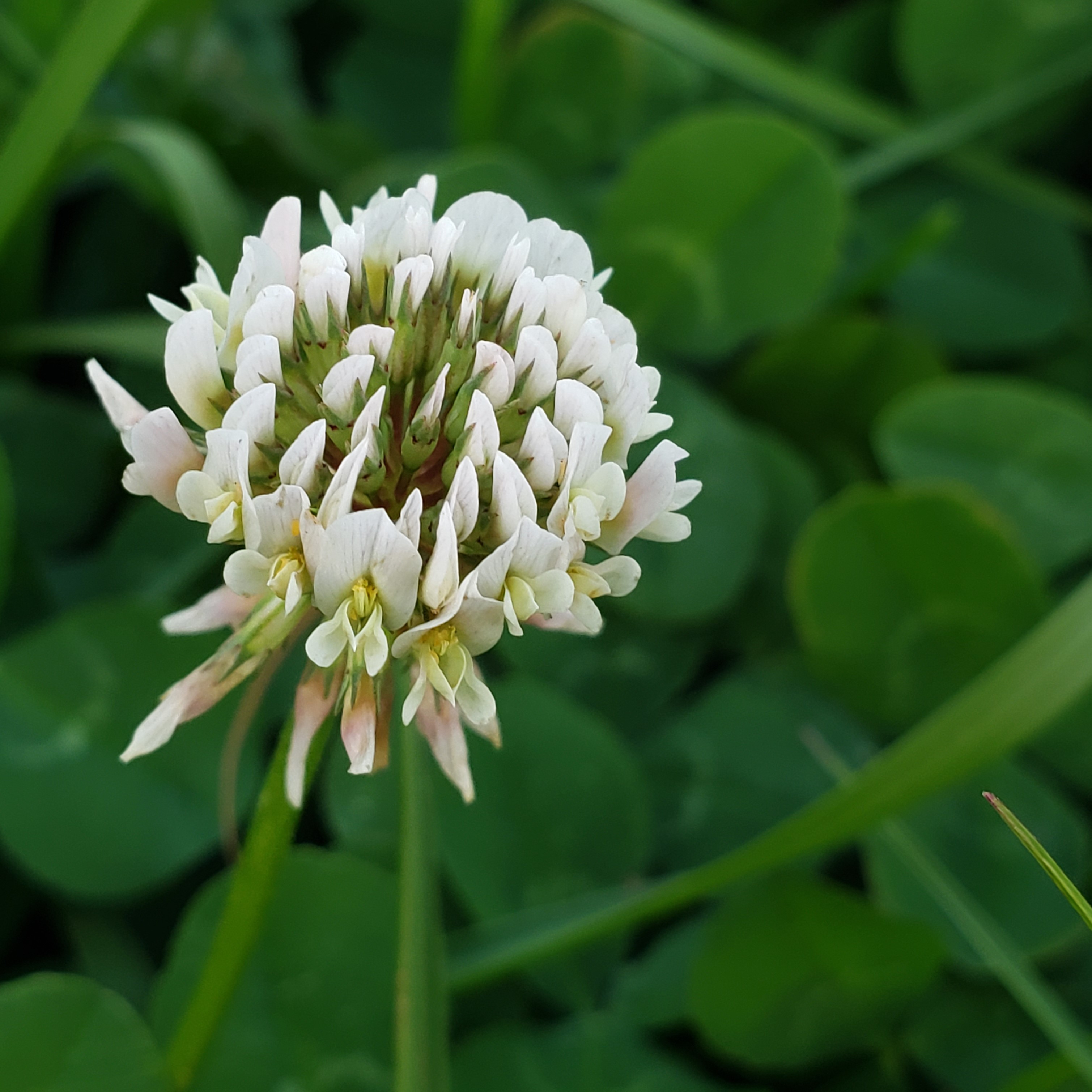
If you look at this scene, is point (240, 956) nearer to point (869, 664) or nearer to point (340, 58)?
point (869, 664)

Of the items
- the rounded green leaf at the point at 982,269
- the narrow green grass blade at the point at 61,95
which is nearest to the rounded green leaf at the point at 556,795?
the narrow green grass blade at the point at 61,95

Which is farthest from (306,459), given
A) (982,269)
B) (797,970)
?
(982,269)

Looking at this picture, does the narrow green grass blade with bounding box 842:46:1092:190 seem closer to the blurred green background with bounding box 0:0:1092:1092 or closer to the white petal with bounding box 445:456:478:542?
the blurred green background with bounding box 0:0:1092:1092

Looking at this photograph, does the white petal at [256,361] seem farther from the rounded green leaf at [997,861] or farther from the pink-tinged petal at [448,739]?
the rounded green leaf at [997,861]

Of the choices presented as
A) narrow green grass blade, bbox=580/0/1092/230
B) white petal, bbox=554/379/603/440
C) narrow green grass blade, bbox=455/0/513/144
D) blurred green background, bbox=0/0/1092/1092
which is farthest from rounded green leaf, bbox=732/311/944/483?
white petal, bbox=554/379/603/440

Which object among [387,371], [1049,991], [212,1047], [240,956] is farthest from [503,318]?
[1049,991]
